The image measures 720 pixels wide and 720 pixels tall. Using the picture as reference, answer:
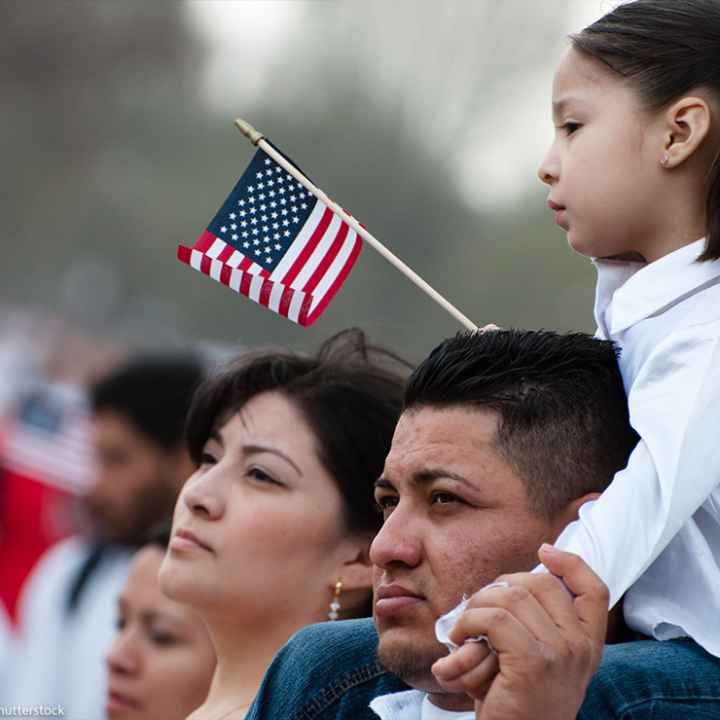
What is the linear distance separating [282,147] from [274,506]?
37.1 ft

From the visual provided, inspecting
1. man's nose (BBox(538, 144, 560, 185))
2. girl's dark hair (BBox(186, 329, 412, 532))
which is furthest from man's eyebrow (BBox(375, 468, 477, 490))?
girl's dark hair (BBox(186, 329, 412, 532))

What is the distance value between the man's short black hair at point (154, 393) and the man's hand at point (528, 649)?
549cm

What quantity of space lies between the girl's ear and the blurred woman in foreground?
2.51 metres

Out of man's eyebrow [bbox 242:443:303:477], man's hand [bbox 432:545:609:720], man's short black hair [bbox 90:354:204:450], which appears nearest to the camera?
man's hand [bbox 432:545:609:720]

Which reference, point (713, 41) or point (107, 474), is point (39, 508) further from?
point (713, 41)

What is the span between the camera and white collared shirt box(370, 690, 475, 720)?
326 centimetres

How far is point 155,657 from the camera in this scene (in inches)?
222

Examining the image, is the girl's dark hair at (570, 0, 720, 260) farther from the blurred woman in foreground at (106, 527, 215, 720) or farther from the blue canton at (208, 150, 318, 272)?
the blurred woman in foreground at (106, 527, 215, 720)

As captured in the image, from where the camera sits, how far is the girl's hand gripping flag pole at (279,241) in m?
4.18

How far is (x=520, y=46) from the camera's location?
13625 mm

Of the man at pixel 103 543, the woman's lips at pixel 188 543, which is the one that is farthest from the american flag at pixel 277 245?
the man at pixel 103 543

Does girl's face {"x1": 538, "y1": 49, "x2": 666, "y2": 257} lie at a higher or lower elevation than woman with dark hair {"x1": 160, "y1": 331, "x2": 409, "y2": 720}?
higher

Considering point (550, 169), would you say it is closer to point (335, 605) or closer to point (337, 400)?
point (337, 400)

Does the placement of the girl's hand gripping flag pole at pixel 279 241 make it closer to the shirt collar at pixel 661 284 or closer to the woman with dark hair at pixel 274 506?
the woman with dark hair at pixel 274 506
